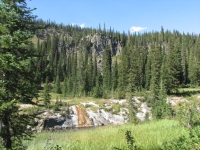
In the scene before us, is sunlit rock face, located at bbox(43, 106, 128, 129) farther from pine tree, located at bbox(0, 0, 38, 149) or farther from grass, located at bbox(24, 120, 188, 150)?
pine tree, located at bbox(0, 0, 38, 149)

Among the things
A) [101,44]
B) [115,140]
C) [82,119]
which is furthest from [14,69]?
[101,44]

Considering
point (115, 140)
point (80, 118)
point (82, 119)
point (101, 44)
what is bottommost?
point (82, 119)

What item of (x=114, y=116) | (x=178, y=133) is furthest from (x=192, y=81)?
(x=178, y=133)

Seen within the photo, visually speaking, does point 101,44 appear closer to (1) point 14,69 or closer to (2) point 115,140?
(2) point 115,140

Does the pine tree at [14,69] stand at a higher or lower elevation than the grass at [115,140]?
higher

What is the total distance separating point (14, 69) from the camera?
7391 mm

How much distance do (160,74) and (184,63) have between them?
32.1 m

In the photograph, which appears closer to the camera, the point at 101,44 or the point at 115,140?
the point at 115,140

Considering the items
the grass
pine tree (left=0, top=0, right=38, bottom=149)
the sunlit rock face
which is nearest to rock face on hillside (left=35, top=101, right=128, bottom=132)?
the sunlit rock face

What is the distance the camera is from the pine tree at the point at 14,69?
7051mm

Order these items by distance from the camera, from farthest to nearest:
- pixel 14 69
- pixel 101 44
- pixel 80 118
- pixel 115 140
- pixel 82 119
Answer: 1. pixel 101 44
2. pixel 80 118
3. pixel 82 119
4. pixel 115 140
5. pixel 14 69

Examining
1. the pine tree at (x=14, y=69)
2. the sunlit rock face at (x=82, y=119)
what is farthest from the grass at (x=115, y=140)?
the sunlit rock face at (x=82, y=119)

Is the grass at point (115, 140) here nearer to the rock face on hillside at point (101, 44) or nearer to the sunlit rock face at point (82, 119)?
the sunlit rock face at point (82, 119)

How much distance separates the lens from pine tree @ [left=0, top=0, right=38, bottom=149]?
7.05 metres
